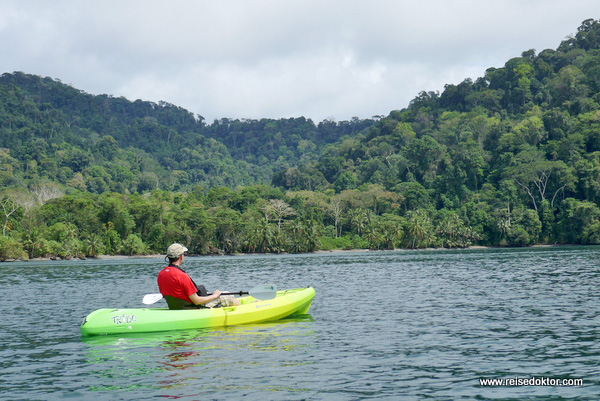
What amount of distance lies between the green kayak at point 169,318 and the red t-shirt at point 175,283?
49 cm

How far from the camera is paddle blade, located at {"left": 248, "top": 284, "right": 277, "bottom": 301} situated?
754 inches

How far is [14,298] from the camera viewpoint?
28.9 m

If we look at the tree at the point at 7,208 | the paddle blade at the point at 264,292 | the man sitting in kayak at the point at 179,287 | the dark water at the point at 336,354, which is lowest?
the dark water at the point at 336,354

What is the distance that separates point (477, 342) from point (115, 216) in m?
94.8

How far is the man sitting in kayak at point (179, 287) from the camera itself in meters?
16.4

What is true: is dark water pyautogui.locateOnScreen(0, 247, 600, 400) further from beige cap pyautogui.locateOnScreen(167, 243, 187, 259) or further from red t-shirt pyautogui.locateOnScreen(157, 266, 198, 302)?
beige cap pyautogui.locateOnScreen(167, 243, 187, 259)

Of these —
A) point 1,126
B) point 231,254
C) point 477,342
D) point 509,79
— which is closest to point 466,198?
point 231,254

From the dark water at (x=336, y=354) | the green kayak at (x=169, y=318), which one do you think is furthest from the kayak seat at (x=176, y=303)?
the dark water at (x=336, y=354)

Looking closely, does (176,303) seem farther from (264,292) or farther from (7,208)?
(7,208)

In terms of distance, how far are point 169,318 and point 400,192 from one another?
384 feet

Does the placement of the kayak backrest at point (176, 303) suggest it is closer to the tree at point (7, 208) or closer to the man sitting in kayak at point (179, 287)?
the man sitting in kayak at point (179, 287)

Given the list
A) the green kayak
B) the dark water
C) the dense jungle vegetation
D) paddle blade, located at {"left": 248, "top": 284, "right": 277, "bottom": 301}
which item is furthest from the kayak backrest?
the dense jungle vegetation

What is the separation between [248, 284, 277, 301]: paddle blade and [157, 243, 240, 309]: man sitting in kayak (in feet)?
4.83

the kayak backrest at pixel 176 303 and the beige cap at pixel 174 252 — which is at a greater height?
the beige cap at pixel 174 252
